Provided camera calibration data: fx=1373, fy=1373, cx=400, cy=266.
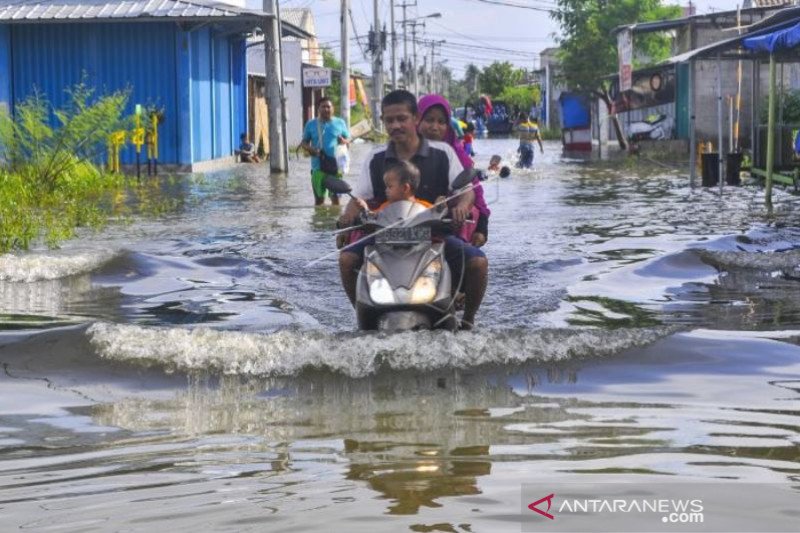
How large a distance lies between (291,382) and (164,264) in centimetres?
625

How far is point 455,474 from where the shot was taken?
4.93 metres

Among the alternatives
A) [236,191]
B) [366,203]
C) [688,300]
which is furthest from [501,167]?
[236,191]

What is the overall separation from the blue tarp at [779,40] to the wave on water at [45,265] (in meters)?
7.99

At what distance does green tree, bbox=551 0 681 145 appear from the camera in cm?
5872

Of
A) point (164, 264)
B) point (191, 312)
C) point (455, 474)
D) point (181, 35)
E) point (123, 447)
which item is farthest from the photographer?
point (181, 35)

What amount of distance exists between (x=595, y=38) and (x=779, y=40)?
146ft

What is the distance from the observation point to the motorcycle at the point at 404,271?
7.27m

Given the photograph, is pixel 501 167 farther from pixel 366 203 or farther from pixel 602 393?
pixel 602 393

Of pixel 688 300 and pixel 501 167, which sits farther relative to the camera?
pixel 688 300

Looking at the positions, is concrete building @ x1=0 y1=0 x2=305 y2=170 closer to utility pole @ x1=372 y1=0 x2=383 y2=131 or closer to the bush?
the bush

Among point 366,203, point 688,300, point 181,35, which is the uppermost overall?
point 181,35

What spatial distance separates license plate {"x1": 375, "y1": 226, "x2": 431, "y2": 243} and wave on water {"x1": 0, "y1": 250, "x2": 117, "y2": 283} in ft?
18.4

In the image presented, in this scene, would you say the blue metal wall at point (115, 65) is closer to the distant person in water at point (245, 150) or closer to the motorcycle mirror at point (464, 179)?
the distant person in water at point (245, 150)

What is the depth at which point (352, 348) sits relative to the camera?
7.28m
